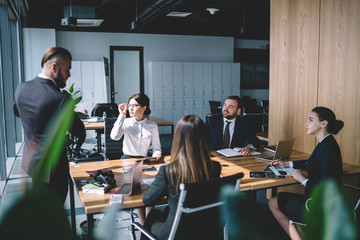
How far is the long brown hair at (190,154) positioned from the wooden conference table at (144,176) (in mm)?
351

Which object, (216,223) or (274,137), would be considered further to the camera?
(274,137)

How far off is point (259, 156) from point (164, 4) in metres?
4.40

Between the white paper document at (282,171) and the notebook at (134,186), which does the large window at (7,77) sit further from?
the white paper document at (282,171)

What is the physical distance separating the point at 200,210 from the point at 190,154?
32cm

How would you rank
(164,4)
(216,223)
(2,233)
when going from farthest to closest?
1. (164,4)
2. (216,223)
3. (2,233)

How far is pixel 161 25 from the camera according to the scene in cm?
980

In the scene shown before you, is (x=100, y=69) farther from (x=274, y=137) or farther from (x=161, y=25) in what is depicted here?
(x=274, y=137)

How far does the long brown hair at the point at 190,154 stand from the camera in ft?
6.14

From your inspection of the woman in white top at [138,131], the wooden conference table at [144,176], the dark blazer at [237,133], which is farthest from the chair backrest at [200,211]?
the dark blazer at [237,133]

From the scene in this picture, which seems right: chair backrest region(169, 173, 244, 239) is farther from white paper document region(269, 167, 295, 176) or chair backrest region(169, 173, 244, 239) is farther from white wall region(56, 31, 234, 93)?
white wall region(56, 31, 234, 93)

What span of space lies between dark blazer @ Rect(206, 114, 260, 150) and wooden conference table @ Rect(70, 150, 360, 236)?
34cm

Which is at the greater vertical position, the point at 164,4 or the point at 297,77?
the point at 164,4

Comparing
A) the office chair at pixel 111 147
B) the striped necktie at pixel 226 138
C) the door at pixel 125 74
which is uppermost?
the door at pixel 125 74

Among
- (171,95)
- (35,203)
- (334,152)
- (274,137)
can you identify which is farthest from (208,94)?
(35,203)
